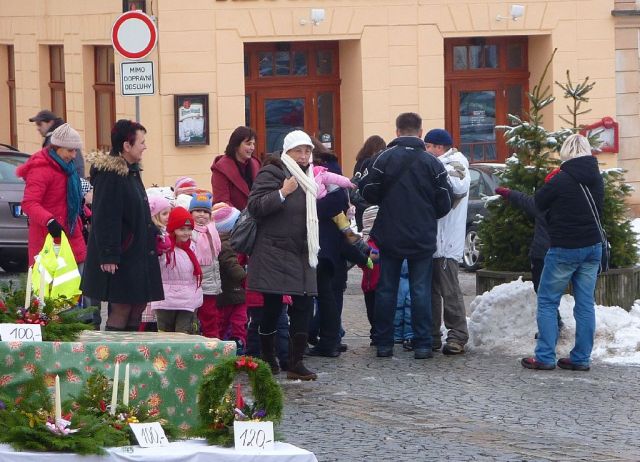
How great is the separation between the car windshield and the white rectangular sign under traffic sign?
2.92m

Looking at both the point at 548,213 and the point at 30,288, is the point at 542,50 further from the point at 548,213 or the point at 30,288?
the point at 30,288

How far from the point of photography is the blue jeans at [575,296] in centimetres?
1124

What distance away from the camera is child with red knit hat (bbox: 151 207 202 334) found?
10.8 m

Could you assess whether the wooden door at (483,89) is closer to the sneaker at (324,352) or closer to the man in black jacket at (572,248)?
the sneaker at (324,352)

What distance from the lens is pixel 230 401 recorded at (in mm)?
6793

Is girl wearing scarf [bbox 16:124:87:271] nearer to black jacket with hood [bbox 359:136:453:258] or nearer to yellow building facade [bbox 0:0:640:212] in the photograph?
black jacket with hood [bbox 359:136:453:258]

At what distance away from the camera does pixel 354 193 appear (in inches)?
505

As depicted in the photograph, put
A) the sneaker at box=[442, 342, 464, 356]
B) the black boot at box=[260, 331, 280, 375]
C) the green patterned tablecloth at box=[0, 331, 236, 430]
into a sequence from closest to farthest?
the green patterned tablecloth at box=[0, 331, 236, 430], the black boot at box=[260, 331, 280, 375], the sneaker at box=[442, 342, 464, 356]

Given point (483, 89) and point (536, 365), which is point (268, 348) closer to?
point (536, 365)

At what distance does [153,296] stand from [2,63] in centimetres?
2083

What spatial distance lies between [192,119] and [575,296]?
1399cm

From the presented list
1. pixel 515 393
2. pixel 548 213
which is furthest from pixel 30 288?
pixel 548 213

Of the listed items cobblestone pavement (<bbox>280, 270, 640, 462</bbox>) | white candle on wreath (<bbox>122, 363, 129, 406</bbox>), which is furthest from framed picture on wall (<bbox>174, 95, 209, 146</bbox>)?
white candle on wreath (<bbox>122, 363, 129, 406</bbox>)

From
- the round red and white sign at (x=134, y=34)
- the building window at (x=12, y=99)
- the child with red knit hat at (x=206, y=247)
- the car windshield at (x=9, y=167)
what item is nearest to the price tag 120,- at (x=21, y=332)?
the child with red knit hat at (x=206, y=247)
